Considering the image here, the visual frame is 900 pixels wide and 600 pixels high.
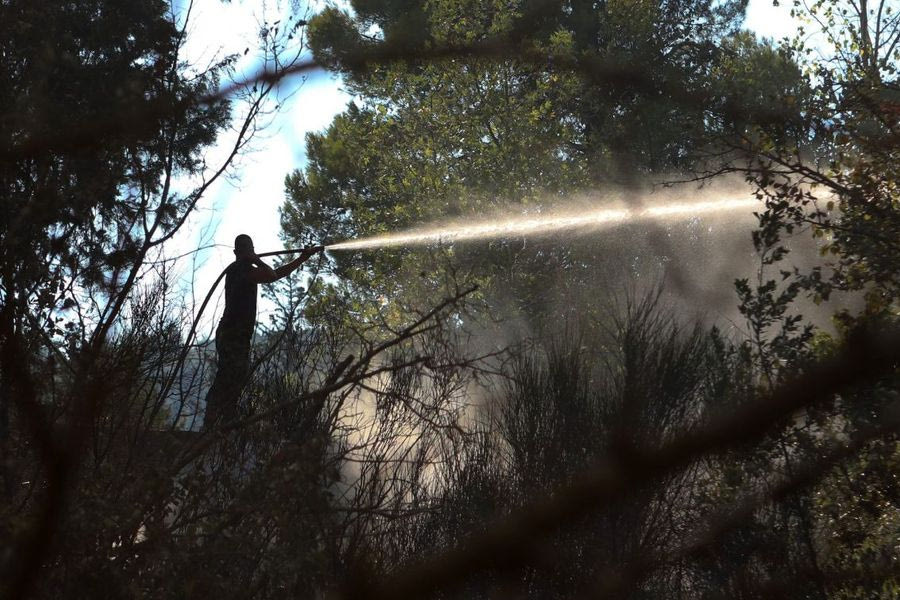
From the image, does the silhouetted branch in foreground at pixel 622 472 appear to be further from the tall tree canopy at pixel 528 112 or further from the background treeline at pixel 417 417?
the tall tree canopy at pixel 528 112

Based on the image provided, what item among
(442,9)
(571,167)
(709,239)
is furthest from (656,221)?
(442,9)

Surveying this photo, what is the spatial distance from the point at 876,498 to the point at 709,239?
1298 centimetres

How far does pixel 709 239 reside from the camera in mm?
17906

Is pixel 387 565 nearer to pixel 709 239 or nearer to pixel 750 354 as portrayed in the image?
pixel 750 354

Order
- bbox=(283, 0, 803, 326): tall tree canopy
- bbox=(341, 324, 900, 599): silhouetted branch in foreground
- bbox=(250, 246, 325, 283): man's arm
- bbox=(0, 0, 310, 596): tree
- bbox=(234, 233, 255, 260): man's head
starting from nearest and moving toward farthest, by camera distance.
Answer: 1. bbox=(0, 0, 310, 596): tree
2. bbox=(341, 324, 900, 599): silhouetted branch in foreground
3. bbox=(250, 246, 325, 283): man's arm
4. bbox=(234, 233, 255, 260): man's head
5. bbox=(283, 0, 803, 326): tall tree canopy

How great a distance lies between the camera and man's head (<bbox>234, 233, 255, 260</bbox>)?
7.53 meters

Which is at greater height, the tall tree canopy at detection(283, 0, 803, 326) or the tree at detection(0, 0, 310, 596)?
the tall tree canopy at detection(283, 0, 803, 326)

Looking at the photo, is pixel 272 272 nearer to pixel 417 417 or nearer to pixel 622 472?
pixel 417 417

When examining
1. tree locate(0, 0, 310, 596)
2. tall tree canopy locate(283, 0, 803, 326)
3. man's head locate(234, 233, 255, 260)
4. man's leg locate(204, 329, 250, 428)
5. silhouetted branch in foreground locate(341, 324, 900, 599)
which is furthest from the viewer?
tall tree canopy locate(283, 0, 803, 326)

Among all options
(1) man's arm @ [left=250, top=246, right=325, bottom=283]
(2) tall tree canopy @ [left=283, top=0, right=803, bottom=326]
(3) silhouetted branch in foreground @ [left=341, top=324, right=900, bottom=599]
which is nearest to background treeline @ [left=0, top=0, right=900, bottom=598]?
(3) silhouetted branch in foreground @ [left=341, top=324, right=900, bottom=599]

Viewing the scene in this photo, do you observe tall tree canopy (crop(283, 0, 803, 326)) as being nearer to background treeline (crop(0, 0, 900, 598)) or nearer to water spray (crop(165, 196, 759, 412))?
water spray (crop(165, 196, 759, 412))

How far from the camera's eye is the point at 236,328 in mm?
6195

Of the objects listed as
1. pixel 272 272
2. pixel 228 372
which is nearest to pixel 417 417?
pixel 228 372

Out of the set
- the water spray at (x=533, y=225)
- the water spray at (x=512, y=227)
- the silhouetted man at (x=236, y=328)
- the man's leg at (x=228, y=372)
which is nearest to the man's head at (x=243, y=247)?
the silhouetted man at (x=236, y=328)
